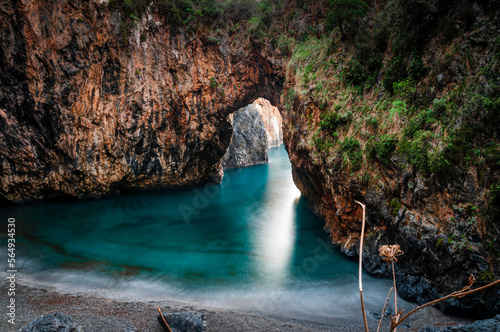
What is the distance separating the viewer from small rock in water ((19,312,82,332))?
18.0ft

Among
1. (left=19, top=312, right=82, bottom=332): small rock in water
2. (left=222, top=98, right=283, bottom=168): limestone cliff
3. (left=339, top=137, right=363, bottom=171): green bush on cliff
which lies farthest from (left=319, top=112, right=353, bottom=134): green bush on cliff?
(left=222, top=98, right=283, bottom=168): limestone cliff

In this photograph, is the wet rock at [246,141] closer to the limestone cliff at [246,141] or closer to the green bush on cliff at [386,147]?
the limestone cliff at [246,141]

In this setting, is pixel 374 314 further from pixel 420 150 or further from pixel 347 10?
pixel 347 10

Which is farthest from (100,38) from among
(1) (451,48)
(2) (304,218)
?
(1) (451,48)

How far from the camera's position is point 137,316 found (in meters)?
7.21

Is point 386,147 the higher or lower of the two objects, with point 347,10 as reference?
lower

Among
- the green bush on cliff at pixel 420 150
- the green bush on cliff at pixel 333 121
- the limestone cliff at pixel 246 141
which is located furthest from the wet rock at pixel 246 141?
the green bush on cliff at pixel 420 150

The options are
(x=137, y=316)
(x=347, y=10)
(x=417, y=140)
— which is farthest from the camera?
(x=347, y=10)

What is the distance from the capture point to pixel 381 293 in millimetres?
8539

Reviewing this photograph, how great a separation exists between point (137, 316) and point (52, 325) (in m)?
2.11

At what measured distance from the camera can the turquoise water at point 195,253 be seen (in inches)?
345

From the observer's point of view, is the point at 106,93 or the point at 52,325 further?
the point at 106,93

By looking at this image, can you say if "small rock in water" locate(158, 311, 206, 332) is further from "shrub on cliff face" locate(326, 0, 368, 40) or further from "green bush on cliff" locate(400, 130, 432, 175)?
"shrub on cliff face" locate(326, 0, 368, 40)

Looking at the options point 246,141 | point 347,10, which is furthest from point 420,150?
point 246,141
